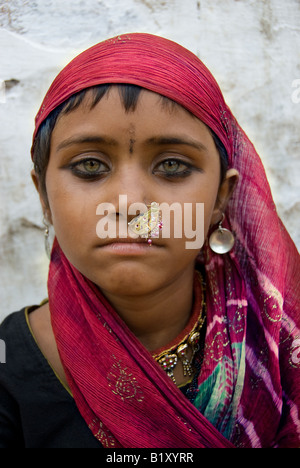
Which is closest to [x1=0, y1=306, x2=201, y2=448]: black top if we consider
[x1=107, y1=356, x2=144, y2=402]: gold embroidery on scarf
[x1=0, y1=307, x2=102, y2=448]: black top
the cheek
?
[x1=0, y1=307, x2=102, y2=448]: black top

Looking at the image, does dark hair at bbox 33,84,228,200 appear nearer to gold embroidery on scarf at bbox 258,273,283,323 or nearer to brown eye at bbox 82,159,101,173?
brown eye at bbox 82,159,101,173

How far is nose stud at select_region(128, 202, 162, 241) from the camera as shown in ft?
3.43

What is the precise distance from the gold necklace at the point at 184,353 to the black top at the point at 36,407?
0.89 ft

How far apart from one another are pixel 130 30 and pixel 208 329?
3.94ft

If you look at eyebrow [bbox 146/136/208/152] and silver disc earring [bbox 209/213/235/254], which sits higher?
eyebrow [bbox 146/136/208/152]

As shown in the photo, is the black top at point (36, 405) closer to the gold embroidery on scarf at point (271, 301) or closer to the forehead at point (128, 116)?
the gold embroidery on scarf at point (271, 301)

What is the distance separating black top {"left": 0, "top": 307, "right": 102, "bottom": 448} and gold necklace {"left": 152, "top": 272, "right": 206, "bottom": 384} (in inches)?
10.7

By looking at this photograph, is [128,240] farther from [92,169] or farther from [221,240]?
[221,240]

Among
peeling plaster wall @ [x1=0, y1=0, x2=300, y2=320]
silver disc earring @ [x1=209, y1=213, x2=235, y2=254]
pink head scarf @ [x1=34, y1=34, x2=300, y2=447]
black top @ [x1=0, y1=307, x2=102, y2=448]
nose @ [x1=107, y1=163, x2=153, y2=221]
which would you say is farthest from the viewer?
peeling plaster wall @ [x1=0, y1=0, x2=300, y2=320]

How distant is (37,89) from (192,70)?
0.88 metres

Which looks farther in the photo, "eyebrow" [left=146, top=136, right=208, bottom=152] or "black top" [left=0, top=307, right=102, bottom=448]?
"black top" [left=0, top=307, right=102, bottom=448]

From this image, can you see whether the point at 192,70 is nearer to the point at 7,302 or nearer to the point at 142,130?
the point at 142,130

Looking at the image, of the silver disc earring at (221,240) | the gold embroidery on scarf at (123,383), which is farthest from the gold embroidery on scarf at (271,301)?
the gold embroidery on scarf at (123,383)

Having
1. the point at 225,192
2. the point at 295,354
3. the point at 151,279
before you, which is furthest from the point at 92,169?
the point at 295,354
